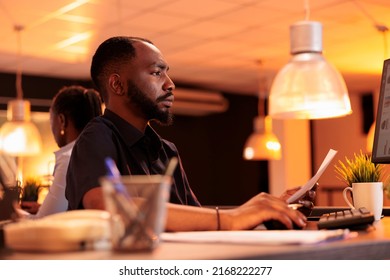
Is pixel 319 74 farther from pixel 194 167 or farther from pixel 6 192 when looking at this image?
pixel 194 167

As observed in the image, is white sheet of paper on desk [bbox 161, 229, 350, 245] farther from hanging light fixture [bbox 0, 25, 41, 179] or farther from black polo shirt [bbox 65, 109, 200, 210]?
hanging light fixture [bbox 0, 25, 41, 179]

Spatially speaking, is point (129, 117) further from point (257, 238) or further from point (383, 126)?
point (257, 238)

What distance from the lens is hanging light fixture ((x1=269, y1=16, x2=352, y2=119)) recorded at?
189 centimetres

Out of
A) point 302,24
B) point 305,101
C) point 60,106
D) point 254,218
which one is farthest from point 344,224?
point 60,106

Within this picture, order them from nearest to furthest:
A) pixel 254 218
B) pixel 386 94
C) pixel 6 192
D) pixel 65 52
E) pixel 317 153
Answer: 1. pixel 6 192
2. pixel 254 218
3. pixel 386 94
4. pixel 65 52
5. pixel 317 153

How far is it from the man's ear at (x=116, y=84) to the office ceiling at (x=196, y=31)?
10.9 ft

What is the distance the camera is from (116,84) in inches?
93.1

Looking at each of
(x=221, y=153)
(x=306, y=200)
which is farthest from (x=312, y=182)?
(x=221, y=153)

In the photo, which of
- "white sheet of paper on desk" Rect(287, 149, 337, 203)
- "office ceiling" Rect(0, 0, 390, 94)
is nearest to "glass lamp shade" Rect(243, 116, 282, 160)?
"office ceiling" Rect(0, 0, 390, 94)

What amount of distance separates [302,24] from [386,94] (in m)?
0.78

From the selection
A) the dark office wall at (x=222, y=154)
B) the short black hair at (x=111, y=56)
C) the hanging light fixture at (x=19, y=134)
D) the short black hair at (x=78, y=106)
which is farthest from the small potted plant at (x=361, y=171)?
the dark office wall at (x=222, y=154)

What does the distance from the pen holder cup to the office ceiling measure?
450 centimetres

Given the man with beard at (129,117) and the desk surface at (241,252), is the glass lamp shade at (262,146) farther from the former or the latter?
the desk surface at (241,252)
